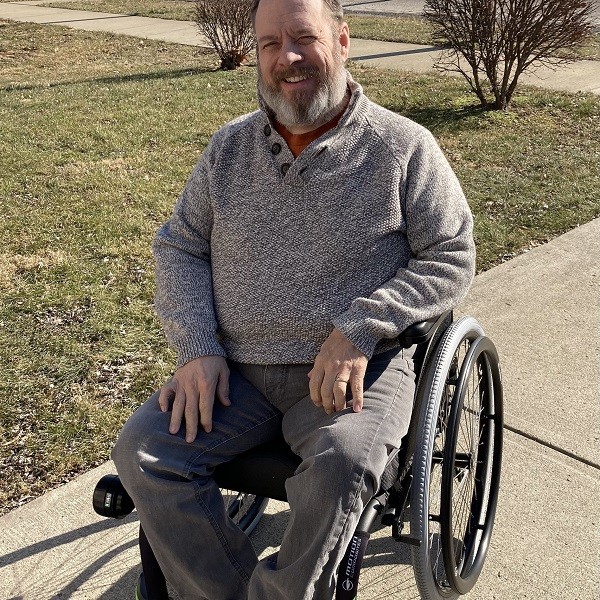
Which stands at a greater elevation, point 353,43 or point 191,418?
point 191,418

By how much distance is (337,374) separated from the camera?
6.81 feet

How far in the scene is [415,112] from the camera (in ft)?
23.5

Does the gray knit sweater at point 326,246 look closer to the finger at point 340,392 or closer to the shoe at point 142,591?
the finger at point 340,392

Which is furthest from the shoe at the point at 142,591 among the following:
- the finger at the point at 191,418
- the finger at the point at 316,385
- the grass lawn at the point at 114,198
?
the grass lawn at the point at 114,198

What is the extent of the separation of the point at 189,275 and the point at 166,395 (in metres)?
0.36

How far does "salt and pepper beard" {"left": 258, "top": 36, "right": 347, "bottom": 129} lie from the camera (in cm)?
229

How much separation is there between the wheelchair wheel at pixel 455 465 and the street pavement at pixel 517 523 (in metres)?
0.10

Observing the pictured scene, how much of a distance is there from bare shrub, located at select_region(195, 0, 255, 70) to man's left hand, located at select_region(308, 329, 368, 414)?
7465mm

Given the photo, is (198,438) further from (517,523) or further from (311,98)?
(517,523)

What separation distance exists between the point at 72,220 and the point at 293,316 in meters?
3.04

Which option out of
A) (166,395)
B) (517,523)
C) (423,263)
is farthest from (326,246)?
(517,523)

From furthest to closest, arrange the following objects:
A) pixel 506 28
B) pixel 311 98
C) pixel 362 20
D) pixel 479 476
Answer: pixel 362 20 < pixel 506 28 < pixel 479 476 < pixel 311 98

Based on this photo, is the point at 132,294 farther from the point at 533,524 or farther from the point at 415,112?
the point at 415,112

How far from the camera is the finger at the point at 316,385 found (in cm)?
210
